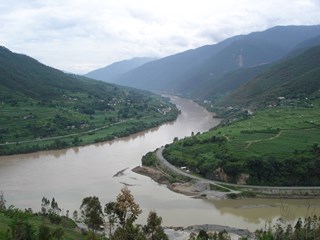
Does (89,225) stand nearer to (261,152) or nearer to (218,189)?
(218,189)

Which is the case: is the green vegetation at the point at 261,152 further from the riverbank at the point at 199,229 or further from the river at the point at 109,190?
the riverbank at the point at 199,229

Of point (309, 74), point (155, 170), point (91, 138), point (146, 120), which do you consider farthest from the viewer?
point (309, 74)

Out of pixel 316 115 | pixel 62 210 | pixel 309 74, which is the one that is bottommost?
pixel 62 210

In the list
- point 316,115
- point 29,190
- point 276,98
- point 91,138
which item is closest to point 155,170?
point 29,190

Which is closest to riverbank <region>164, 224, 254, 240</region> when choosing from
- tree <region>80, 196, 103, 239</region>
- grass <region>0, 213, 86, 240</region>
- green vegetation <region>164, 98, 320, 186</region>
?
tree <region>80, 196, 103, 239</region>

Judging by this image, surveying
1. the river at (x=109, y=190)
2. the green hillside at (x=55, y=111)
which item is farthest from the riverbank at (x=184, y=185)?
the green hillside at (x=55, y=111)

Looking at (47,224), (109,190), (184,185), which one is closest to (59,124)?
(109,190)

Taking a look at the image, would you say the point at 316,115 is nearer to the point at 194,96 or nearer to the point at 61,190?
the point at 61,190

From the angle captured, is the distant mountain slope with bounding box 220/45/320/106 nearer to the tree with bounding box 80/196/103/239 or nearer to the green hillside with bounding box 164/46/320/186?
the green hillside with bounding box 164/46/320/186
